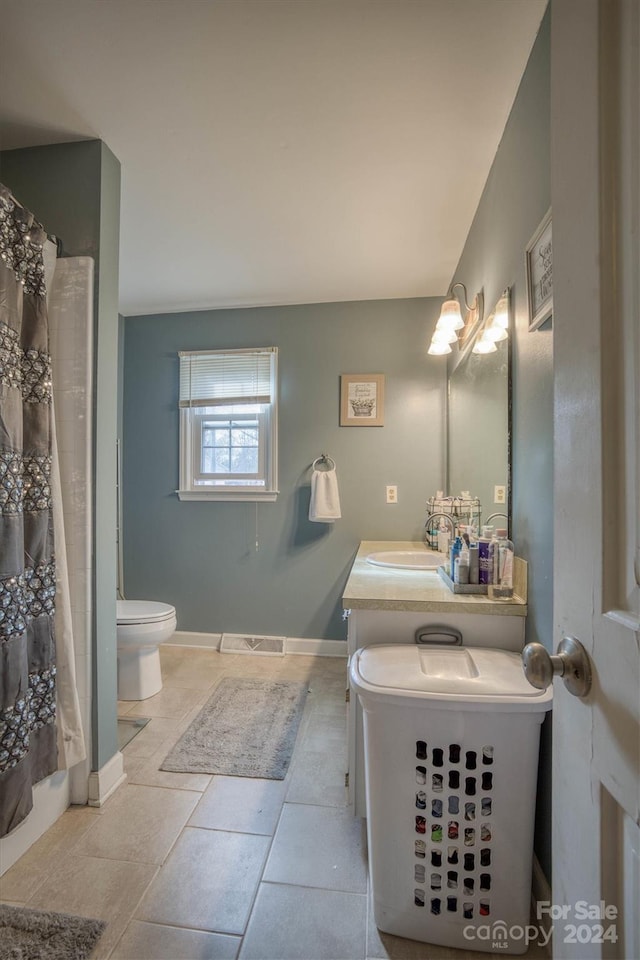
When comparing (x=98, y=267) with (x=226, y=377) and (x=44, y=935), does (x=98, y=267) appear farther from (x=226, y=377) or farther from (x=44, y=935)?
(x=44, y=935)

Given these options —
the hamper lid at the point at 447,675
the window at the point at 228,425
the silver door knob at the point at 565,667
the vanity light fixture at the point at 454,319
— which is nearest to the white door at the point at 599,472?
the silver door knob at the point at 565,667

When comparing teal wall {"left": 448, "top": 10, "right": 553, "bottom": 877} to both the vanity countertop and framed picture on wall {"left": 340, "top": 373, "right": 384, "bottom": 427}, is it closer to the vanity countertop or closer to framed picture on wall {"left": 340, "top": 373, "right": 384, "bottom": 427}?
the vanity countertop

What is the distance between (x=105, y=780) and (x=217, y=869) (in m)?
0.56

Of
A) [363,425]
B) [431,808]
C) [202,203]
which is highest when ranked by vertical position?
[202,203]

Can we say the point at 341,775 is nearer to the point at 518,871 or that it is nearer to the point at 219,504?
the point at 518,871

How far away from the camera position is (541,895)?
1.05 metres

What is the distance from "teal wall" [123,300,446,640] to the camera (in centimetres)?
271

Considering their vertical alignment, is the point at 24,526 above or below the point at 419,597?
above

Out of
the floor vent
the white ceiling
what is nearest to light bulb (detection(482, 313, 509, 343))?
the white ceiling

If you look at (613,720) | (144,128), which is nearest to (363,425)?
(144,128)

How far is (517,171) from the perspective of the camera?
4.31 ft

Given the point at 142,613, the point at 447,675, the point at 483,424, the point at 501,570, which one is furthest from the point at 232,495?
the point at 447,675

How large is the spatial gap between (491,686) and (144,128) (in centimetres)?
212

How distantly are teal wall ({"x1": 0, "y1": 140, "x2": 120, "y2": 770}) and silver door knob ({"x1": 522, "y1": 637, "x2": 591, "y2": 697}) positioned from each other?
4.75 ft
